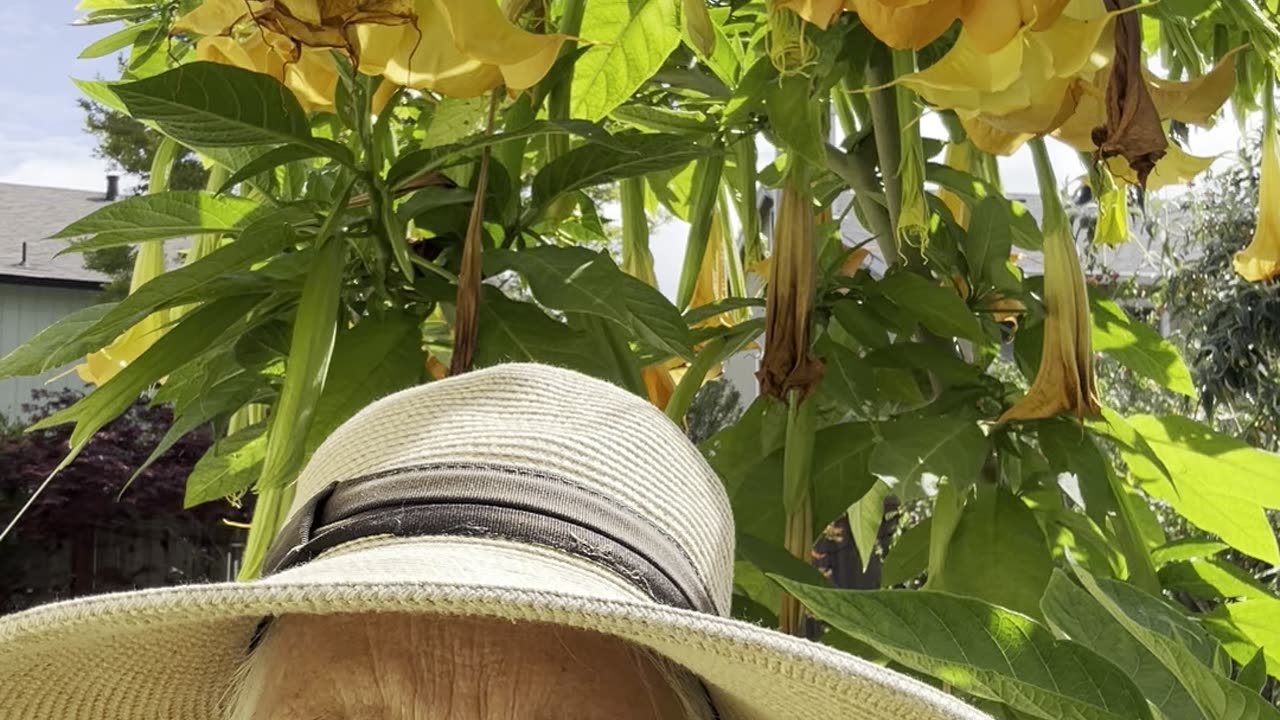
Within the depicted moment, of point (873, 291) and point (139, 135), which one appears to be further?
point (139, 135)

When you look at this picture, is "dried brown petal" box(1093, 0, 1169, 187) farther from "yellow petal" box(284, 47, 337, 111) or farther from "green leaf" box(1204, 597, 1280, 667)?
"yellow petal" box(284, 47, 337, 111)

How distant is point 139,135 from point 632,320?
1038 cm

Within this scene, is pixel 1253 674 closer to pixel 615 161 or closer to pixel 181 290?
pixel 615 161

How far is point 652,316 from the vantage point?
0.67 meters

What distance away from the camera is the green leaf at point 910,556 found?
0.85m

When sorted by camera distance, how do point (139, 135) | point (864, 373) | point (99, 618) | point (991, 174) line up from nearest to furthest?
1. point (99, 618)
2. point (864, 373)
3. point (991, 174)
4. point (139, 135)

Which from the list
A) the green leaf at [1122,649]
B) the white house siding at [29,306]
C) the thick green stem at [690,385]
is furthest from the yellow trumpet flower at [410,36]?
the white house siding at [29,306]

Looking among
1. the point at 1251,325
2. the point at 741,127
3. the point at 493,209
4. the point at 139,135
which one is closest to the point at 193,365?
the point at 493,209

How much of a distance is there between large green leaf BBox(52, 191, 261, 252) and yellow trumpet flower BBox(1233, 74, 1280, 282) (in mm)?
589

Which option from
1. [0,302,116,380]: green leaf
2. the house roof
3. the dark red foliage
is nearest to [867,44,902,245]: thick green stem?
[0,302,116,380]: green leaf

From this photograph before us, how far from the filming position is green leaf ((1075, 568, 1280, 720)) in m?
0.48

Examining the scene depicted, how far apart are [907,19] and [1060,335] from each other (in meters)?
0.22

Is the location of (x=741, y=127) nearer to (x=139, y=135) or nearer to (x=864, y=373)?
(x=864, y=373)

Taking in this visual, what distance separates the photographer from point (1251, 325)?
156 inches
